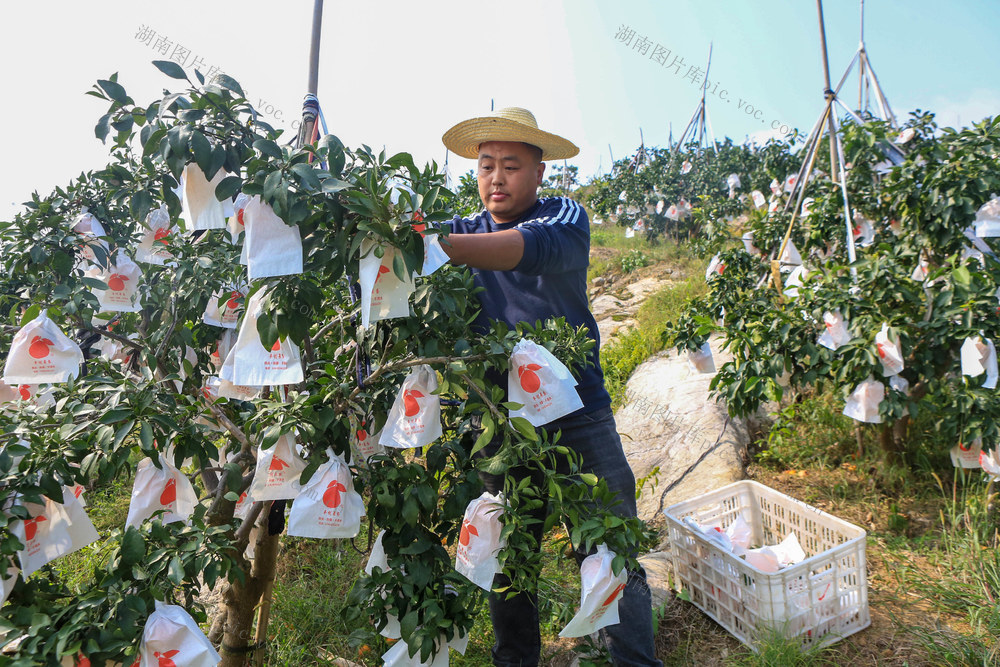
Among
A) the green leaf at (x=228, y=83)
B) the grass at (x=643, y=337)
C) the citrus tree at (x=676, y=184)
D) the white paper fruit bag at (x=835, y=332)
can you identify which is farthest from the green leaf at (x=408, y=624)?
the citrus tree at (x=676, y=184)

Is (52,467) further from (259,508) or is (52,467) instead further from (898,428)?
(898,428)

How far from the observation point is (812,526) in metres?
2.44

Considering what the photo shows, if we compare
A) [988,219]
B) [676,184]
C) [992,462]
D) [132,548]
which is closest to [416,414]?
[132,548]

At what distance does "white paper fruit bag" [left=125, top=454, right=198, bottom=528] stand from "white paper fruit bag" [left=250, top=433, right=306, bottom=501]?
0.17 m

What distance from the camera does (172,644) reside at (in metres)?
1.11

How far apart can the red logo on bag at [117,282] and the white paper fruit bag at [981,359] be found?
2826 millimetres

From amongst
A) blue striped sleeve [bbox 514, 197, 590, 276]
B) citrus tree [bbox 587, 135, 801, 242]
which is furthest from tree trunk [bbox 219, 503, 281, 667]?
citrus tree [bbox 587, 135, 801, 242]

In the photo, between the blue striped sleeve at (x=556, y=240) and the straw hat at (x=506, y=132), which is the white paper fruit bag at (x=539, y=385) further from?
the straw hat at (x=506, y=132)

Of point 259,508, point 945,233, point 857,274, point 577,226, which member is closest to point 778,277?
point 857,274

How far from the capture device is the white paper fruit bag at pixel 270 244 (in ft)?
3.49

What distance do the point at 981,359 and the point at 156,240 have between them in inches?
110

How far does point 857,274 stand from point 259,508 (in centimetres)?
234

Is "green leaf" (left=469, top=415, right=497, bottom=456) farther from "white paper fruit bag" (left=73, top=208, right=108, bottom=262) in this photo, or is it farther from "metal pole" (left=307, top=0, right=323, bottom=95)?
"white paper fruit bag" (left=73, top=208, right=108, bottom=262)

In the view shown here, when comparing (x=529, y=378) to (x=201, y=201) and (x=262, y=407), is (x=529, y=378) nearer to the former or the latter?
(x=262, y=407)
